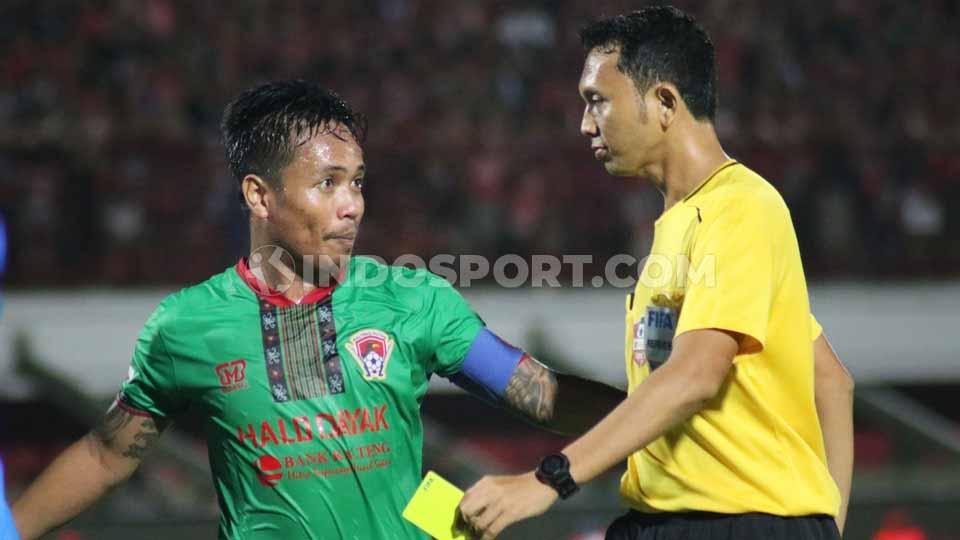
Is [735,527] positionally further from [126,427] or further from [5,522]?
[5,522]

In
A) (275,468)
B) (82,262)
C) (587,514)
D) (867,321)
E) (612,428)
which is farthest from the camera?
(867,321)

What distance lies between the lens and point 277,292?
327 cm

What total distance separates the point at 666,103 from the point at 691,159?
0.45 feet

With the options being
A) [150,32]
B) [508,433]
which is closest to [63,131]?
[150,32]

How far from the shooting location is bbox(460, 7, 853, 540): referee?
9.14 feet

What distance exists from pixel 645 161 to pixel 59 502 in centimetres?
156

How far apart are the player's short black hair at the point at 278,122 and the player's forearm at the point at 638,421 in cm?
95

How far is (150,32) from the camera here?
11.0 meters

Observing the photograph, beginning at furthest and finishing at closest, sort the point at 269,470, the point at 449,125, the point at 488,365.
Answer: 1. the point at 449,125
2. the point at 488,365
3. the point at 269,470

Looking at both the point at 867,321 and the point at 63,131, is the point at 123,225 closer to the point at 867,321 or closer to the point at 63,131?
the point at 63,131

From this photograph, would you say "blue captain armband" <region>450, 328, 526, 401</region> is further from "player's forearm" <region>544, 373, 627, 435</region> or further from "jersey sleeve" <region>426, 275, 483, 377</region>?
"player's forearm" <region>544, 373, 627, 435</region>

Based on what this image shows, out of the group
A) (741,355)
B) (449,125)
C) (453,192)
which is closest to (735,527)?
(741,355)

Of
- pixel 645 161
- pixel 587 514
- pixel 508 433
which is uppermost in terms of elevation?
pixel 645 161

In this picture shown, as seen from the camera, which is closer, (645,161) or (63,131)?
(645,161)
